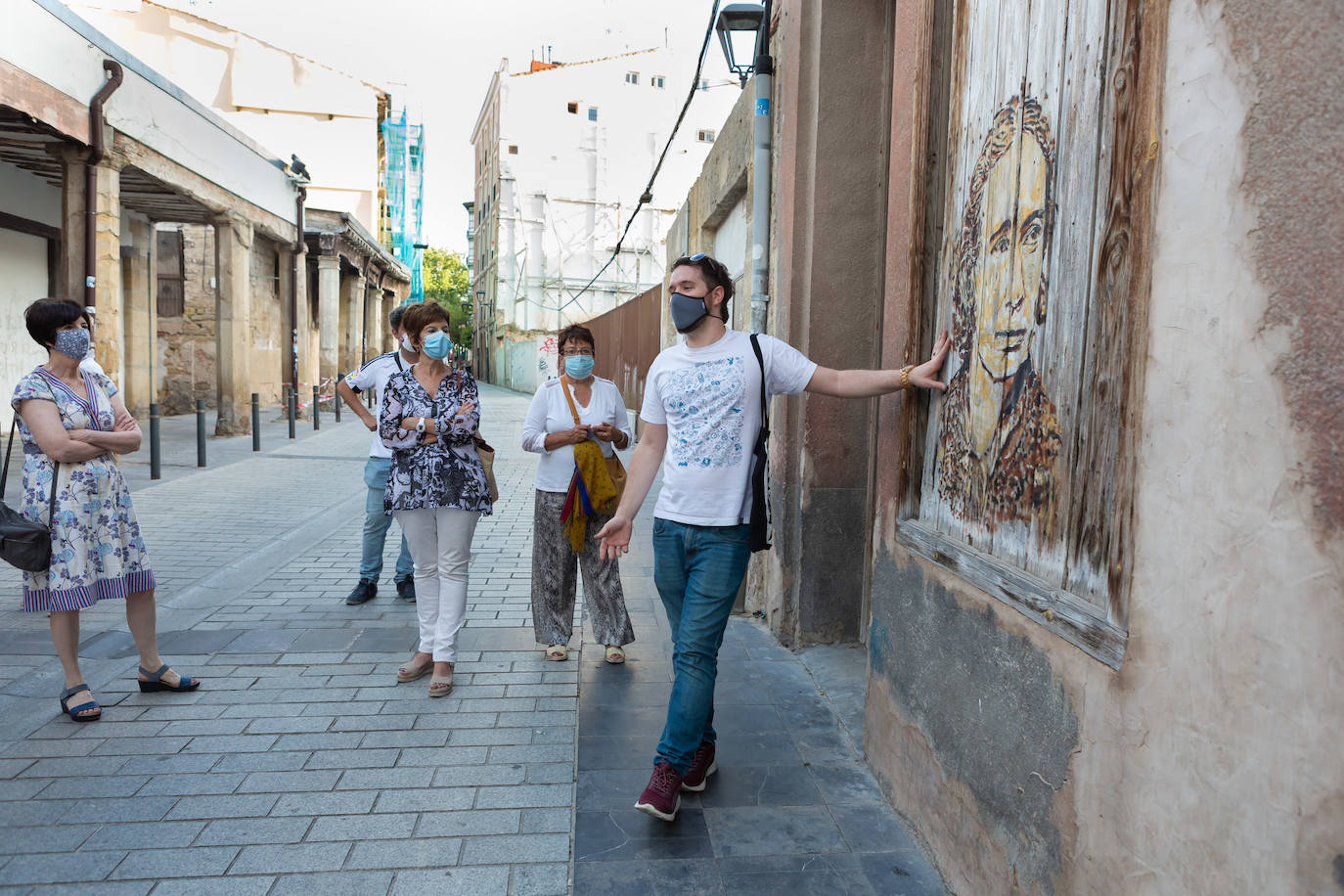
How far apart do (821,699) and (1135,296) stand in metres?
2.80

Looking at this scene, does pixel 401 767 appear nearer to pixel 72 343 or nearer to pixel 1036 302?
pixel 72 343

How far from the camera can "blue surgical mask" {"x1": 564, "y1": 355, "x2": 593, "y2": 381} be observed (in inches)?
183

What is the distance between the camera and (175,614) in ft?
18.0

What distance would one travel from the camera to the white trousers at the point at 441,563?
14.2 feet

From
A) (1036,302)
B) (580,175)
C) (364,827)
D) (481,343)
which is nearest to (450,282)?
(481,343)

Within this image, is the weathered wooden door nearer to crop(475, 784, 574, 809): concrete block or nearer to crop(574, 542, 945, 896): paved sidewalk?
crop(574, 542, 945, 896): paved sidewalk

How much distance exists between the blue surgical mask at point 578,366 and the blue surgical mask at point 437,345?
1.96 feet

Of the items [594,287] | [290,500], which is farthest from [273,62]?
[290,500]

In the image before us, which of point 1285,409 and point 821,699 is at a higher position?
point 1285,409

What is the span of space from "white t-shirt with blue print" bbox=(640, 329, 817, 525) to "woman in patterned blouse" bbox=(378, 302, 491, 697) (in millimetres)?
1420

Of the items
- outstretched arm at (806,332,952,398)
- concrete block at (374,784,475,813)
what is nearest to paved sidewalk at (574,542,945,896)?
concrete block at (374,784,475,813)

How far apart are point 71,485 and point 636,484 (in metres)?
2.38

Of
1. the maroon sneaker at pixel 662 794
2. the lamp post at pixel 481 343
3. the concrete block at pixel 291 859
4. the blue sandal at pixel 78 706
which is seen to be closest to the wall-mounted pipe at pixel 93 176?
the blue sandal at pixel 78 706

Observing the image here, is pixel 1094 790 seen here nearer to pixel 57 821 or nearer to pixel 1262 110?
pixel 1262 110
